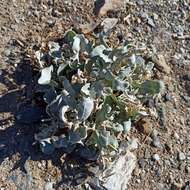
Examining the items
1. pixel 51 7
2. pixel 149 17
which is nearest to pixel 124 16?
pixel 149 17

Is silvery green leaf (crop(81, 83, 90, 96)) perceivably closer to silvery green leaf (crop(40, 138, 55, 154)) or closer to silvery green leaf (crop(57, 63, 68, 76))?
silvery green leaf (crop(57, 63, 68, 76))

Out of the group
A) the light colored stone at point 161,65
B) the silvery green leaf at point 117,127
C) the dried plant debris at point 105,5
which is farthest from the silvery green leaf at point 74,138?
the dried plant debris at point 105,5

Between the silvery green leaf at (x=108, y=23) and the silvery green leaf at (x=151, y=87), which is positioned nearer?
the silvery green leaf at (x=151, y=87)

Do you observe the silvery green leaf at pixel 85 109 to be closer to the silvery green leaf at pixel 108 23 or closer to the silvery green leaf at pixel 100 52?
the silvery green leaf at pixel 100 52

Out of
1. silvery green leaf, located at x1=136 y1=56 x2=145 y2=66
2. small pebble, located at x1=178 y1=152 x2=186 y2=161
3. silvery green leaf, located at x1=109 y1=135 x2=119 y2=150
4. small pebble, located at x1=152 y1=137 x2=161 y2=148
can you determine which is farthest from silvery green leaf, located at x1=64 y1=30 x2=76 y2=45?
small pebble, located at x1=178 y1=152 x2=186 y2=161

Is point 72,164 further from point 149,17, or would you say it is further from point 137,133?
point 149,17

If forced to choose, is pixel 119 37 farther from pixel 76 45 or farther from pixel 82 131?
pixel 82 131

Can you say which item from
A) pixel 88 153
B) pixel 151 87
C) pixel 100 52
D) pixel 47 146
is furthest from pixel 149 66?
pixel 47 146
